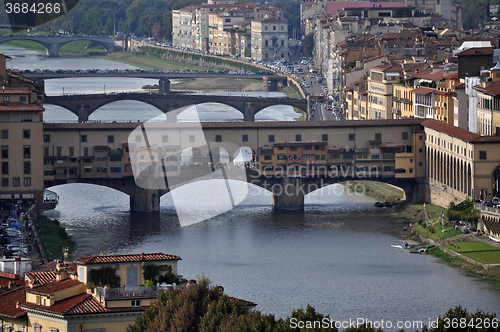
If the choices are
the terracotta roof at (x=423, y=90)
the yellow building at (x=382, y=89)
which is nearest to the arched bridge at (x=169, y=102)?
the yellow building at (x=382, y=89)

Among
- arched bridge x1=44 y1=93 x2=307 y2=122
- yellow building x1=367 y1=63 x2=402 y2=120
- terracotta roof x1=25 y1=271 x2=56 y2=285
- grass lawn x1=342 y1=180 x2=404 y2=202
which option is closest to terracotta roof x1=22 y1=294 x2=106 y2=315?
terracotta roof x1=25 y1=271 x2=56 y2=285

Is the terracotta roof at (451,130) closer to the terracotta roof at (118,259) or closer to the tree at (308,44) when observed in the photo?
the terracotta roof at (118,259)

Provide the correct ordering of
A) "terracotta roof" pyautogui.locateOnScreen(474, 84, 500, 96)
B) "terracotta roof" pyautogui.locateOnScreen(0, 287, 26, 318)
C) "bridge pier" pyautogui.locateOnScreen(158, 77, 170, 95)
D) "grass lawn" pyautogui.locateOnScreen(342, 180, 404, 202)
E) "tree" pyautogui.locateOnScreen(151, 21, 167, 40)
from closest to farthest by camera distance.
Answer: "terracotta roof" pyautogui.locateOnScreen(0, 287, 26, 318) < "terracotta roof" pyautogui.locateOnScreen(474, 84, 500, 96) < "grass lawn" pyautogui.locateOnScreen(342, 180, 404, 202) < "bridge pier" pyautogui.locateOnScreen(158, 77, 170, 95) < "tree" pyautogui.locateOnScreen(151, 21, 167, 40)

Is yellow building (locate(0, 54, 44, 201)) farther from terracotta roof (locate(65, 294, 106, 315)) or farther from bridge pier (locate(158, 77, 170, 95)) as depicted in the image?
bridge pier (locate(158, 77, 170, 95))

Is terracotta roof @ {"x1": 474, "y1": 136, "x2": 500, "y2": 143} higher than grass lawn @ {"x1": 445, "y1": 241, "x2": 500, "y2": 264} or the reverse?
higher

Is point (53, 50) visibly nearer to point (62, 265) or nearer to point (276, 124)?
point (276, 124)

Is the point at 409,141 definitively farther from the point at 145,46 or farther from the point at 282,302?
the point at 145,46
